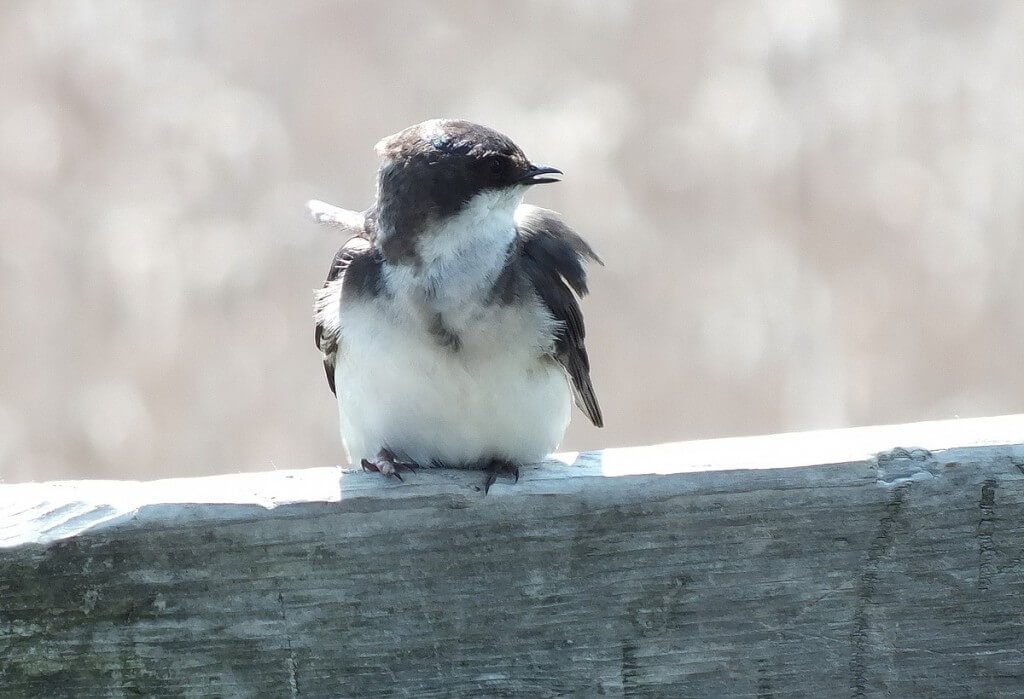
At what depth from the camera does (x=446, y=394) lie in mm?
2330

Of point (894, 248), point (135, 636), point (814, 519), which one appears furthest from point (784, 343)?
point (135, 636)

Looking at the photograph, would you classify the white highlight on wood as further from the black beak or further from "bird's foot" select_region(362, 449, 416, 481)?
the black beak

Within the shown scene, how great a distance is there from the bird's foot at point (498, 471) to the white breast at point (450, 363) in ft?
1.21

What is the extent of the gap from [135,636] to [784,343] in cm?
335

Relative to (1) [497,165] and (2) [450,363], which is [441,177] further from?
(2) [450,363]

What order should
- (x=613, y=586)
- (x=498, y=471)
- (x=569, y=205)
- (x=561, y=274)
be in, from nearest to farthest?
(x=613, y=586) → (x=498, y=471) → (x=561, y=274) → (x=569, y=205)

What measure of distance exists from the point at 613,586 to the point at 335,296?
4.05 ft

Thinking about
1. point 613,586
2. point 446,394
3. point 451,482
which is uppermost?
point 446,394

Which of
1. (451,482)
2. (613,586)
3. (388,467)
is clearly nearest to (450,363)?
(388,467)

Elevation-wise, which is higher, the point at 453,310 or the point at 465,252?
the point at 465,252

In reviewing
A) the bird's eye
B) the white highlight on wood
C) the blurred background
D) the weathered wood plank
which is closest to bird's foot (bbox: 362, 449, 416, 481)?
the white highlight on wood

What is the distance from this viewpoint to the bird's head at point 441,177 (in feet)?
7.99

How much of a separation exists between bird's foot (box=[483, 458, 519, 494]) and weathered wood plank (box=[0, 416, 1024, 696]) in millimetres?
58

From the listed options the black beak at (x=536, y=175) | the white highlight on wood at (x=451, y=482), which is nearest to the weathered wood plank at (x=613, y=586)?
the white highlight on wood at (x=451, y=482)
